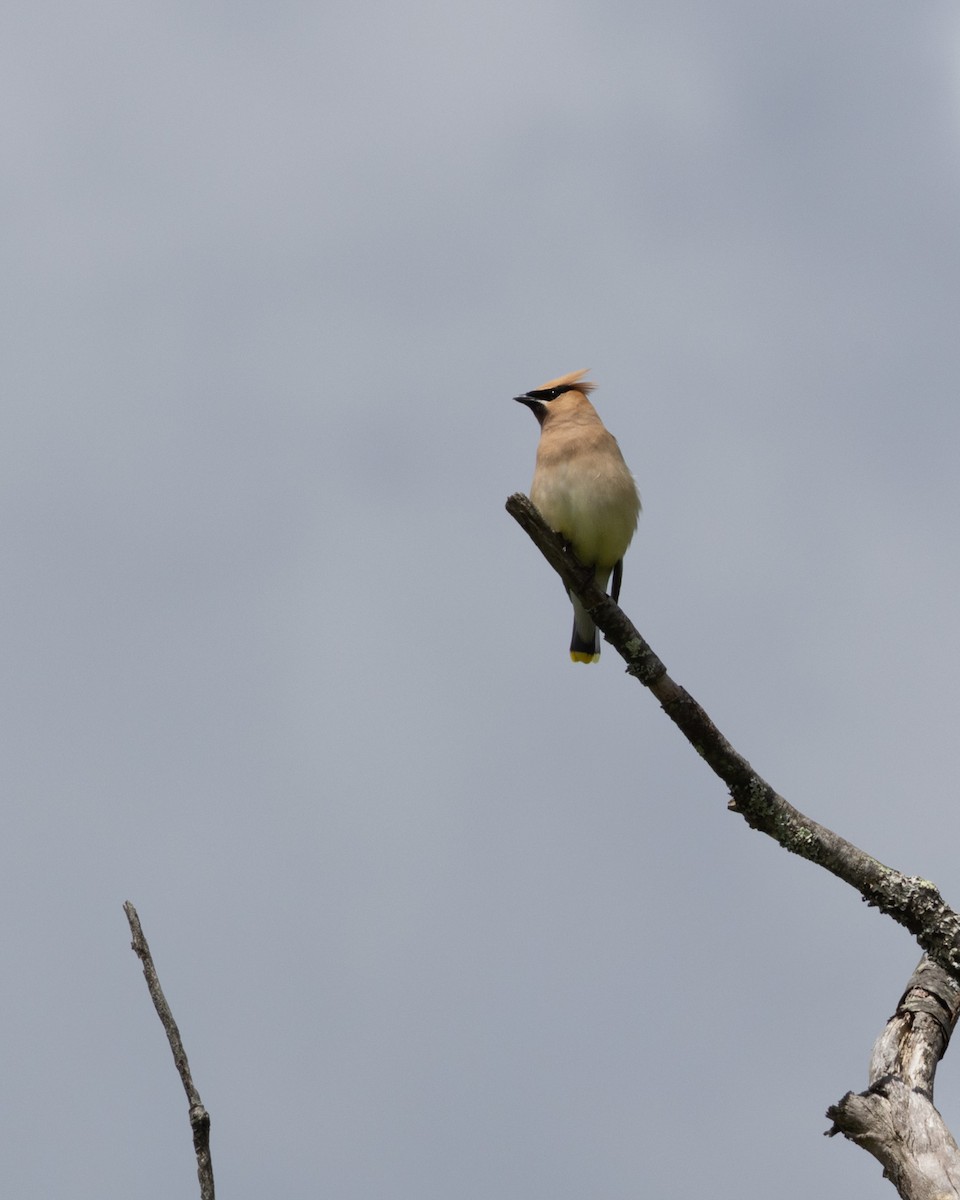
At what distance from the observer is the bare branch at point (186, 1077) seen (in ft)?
8.16

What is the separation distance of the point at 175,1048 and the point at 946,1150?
225 cm

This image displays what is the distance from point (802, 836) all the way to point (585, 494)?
2.36 meters

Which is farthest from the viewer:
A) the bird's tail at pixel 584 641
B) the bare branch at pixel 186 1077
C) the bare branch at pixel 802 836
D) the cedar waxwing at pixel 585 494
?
the bird's tail at pixel 584 641

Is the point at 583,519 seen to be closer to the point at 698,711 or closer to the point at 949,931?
the point at 698,711

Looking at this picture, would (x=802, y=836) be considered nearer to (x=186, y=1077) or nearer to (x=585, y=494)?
(x=585, y=494)

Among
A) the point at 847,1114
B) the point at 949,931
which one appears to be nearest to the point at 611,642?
the point at 949,931

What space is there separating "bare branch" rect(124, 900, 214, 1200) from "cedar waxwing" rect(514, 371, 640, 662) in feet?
13.4

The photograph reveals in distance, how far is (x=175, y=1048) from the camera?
2.64 metres

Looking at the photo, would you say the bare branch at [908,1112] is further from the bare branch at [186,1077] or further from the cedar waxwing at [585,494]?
the cedar waxwing at [585,494]

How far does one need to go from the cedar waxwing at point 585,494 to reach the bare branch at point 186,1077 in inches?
161

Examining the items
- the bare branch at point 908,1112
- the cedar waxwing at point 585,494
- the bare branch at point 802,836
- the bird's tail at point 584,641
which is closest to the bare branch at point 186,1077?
the bare branch at point 908,1112

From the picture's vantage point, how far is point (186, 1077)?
265 cm

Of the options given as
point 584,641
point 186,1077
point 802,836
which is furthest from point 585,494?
point 186,1077

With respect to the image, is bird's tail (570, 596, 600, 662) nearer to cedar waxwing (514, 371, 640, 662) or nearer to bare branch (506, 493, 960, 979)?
cedar waxwing (514, 371, 640, 662)
